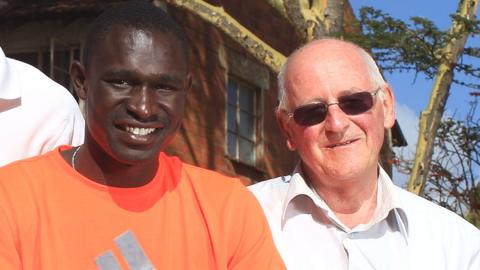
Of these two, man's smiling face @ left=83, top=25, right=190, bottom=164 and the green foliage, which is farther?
the green foliage

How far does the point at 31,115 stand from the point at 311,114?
986mm

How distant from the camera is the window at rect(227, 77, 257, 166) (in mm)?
12039

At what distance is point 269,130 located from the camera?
12828mm

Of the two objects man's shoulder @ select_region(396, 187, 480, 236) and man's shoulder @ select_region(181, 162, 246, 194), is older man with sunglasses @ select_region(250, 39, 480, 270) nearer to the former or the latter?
man's shoulder @ select_region(396, 187, 480, 236)

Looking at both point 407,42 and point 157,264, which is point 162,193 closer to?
point 157,264

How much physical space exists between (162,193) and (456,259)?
4.39 feet

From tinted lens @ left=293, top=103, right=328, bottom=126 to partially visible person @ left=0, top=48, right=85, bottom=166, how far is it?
2.52ft

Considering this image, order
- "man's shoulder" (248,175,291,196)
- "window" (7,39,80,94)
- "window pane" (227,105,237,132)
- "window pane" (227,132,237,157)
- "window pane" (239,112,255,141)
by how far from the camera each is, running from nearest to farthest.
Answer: "man's shoulder" (248,175,291,196)
"window" (7,39,80,94)
"window pane" (227,132,237,157)
"window pane" (227,105,237,132)
"window pane" (239,112,255,141)

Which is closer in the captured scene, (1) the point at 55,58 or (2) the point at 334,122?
(2) the point at 334,122

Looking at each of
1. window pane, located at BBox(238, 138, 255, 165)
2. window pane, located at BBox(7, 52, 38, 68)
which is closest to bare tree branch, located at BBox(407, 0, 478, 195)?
window pane, located at BBox(238, 138, 255, 165)

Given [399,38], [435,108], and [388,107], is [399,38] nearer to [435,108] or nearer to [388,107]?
[435,108]

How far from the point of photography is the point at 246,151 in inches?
488

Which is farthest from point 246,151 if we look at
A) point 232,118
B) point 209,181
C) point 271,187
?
point 209,181

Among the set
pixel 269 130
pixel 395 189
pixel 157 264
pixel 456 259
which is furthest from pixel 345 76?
pixel 269 130
